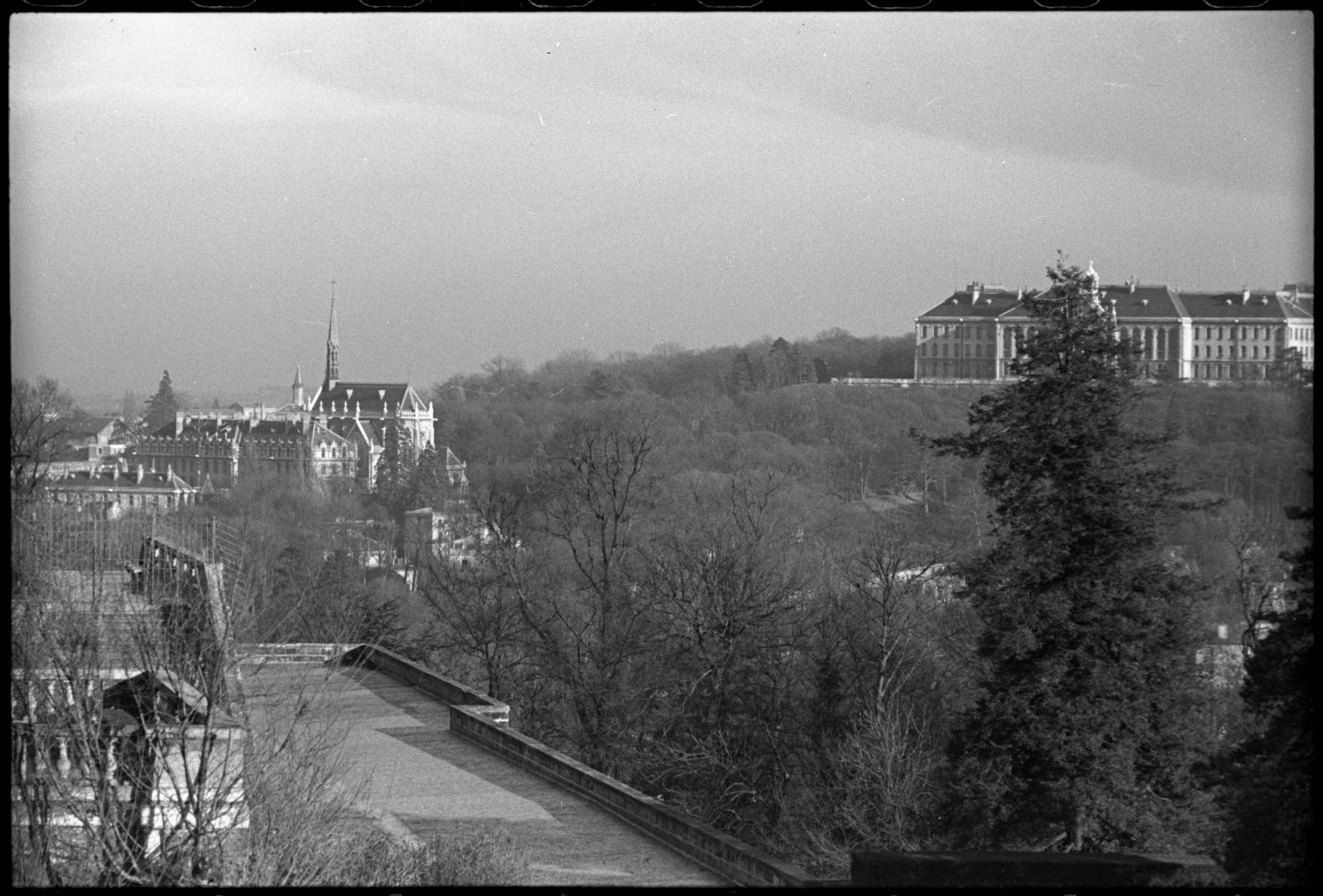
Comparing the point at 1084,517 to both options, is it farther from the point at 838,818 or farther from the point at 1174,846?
the point at 838,818

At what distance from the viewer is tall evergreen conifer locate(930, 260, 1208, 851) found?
1484cm

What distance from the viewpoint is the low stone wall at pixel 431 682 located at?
1664cm

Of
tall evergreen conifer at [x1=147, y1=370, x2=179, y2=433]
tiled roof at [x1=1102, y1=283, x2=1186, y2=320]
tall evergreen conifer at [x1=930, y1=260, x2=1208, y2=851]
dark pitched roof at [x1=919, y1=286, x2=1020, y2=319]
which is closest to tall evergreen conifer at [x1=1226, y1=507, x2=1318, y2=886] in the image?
tall evergreen conifer at [x1=930, y1=260, x2=1208, y2=851]

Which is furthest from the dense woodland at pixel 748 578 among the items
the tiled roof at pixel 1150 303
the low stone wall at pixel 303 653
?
the tiled roof at pixel 1150 303

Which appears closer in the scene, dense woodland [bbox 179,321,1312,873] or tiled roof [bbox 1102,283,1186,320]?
dense woodland [bbox 179,321,1312,873]

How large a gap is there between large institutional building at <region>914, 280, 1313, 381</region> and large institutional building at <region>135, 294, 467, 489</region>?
17206 millimetres

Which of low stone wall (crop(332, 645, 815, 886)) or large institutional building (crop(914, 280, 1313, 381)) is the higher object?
large institutional building (crop(914, 280, 1313, 381))

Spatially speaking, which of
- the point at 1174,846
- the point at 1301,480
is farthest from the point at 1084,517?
the point at 1301,480

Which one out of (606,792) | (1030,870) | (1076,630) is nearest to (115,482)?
(606,792)

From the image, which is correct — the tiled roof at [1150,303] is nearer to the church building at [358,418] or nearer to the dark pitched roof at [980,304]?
the dark pitched roof at [980,304]

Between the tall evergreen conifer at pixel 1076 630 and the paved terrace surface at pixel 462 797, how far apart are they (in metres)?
4.81

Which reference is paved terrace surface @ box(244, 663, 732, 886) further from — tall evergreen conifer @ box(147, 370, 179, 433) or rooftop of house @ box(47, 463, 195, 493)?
tall evergreen conifer @ box(147, 370, 179, 433)

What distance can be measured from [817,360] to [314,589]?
28.2 metres

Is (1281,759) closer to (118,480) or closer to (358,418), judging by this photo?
(118,480)
